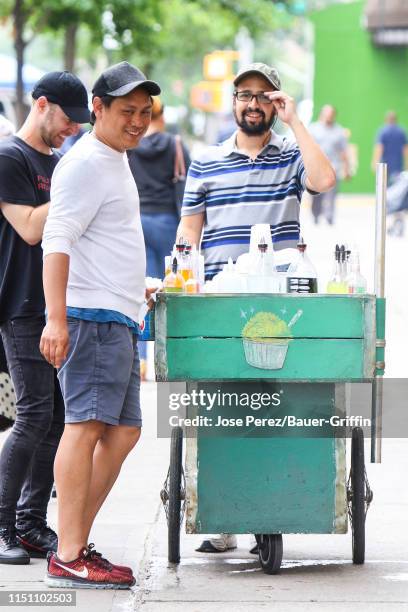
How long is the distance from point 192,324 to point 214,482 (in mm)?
657

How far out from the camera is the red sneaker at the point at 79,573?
16.4ft

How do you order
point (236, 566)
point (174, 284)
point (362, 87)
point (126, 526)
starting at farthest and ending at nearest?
1. point (362, 87)
2. point (126, 526)
3. point (236, 566)
4. point (174, 284)

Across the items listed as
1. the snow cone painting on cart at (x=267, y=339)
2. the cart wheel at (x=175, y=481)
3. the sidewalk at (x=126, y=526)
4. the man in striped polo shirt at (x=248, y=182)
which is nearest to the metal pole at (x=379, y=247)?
the man in striped polo shirt at (x=248, y=182)

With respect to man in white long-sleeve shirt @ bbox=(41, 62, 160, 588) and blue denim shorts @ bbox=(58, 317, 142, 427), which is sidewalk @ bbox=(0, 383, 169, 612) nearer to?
man in white long-sleeve shirt @ bbox=(41, 62, 160, 588)

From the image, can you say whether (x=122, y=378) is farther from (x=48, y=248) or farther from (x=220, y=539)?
(x=220, y=539)

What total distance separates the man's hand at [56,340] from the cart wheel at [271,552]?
1133 millimetres

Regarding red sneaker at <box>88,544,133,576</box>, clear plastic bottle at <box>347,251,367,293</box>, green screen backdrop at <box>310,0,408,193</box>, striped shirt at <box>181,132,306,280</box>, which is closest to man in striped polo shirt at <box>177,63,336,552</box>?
striped shirt at <box>181,132,306,280</box>

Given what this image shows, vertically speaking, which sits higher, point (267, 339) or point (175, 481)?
point (267, 339)

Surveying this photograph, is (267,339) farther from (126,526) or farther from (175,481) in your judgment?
(126,526)

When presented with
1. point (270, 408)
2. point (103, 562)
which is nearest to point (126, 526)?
point (103, 562)

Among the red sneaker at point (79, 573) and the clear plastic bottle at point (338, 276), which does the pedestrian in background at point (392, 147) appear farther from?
the red sneaker at point (79, 573)

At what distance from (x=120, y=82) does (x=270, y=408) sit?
134 centimetres

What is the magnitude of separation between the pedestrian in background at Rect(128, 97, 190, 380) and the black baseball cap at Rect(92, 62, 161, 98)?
4.34 m

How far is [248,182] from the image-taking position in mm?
5668
